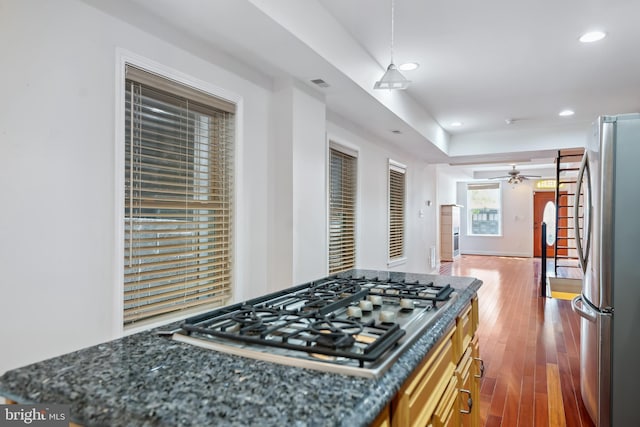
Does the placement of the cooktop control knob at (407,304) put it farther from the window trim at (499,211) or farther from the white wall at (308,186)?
the window trim at (499,211)

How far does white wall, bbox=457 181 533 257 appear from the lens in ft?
39.1

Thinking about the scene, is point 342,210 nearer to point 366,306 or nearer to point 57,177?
point 366,306

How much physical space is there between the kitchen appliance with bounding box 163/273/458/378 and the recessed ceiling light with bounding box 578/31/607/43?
248cm

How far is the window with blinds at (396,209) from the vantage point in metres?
5.61

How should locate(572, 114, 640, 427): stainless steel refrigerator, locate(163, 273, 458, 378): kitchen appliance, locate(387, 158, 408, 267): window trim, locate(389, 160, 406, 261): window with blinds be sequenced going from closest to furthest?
locate(163, 273, 458, 378): kitchen appliance < locate(572, 114, 640, 427): stainless steel refrigerator < locate(387, 158, 408, 267): window trim < locate(389, 160, 406, 261): window with blinds

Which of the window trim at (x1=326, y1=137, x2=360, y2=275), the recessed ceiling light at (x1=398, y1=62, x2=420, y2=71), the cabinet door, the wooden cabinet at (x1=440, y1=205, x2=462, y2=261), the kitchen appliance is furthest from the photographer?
the wooden cabinet at (x1=440, y1=205, x2=462, y2=261)

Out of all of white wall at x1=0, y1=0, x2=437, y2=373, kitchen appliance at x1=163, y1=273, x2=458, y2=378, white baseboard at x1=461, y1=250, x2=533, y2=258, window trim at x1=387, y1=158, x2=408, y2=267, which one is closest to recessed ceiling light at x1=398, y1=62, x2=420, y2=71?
white wall at x1=0, y1=0, x2=437, y2=373

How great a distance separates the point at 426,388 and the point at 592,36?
3110 millimetres

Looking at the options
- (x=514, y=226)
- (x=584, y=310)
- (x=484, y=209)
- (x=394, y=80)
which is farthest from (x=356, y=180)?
(x=484, y=209)

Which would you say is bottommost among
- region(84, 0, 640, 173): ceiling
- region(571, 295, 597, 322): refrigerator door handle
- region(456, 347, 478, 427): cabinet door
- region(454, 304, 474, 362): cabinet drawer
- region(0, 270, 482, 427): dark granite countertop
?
region(456, 347, 478, 427): cabinet door

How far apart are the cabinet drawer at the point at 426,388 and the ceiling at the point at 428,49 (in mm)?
1775

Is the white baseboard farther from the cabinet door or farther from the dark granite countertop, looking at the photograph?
the dark granite countertop

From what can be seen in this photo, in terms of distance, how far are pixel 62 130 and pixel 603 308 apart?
293 centimetres

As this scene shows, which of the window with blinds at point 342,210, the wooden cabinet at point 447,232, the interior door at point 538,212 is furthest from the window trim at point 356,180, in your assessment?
the interior door at point 538,212
